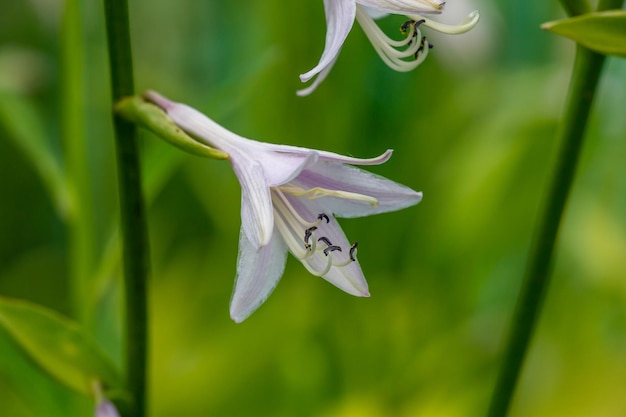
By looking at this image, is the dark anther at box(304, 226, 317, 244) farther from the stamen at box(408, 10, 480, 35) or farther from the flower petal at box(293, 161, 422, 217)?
the stamen at box(408, 10, 480, 35)

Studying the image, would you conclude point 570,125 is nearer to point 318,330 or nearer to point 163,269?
point 318,330

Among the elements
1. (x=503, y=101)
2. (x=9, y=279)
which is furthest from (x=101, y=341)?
(x=503, y=101)

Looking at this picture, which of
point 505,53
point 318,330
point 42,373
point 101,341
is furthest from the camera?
point 505,53

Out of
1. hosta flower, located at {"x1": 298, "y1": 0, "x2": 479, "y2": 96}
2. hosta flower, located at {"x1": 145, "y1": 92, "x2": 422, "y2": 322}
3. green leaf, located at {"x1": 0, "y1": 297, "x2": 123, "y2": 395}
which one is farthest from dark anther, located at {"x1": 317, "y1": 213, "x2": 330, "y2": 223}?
green leaf, located at {"x1": 0, "y1": 297, "x2": 123, "y2": 395}

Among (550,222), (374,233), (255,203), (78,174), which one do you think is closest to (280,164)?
(255,203)

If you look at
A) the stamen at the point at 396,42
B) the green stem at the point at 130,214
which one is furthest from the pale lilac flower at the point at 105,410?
the stamen at the point at 396,42

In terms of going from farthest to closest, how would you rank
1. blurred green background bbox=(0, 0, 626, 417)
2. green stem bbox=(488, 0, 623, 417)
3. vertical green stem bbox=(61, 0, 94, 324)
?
blurred green background bbox=(0, 0, 626, 417) < vertical green stem bbox=(61, 0, 94, 324) < green stem bbox=(488, 0, 623, 417)
